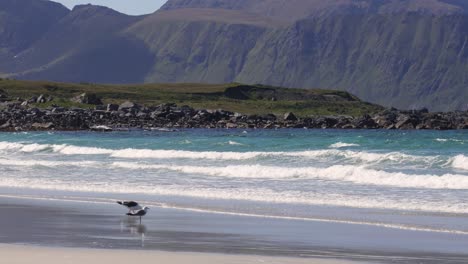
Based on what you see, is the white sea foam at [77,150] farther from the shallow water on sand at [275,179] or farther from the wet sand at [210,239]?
the wet sand at [210,239]

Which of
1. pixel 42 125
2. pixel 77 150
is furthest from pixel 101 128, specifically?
pixel 77 150

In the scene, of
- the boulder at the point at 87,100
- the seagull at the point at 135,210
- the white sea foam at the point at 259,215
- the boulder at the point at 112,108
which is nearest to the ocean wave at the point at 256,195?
the white sea foam at the point at 259,215

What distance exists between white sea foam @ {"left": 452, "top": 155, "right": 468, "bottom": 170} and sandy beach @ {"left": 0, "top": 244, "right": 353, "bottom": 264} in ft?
74.0

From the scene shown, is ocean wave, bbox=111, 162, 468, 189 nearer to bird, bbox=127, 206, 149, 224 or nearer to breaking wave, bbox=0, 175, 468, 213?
breaking wave, bbox=0, 175, 468, 213

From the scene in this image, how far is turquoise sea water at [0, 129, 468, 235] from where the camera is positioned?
25703 millimetres

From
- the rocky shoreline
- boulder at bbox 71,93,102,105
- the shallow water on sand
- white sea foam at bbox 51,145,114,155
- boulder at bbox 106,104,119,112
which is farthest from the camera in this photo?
boulder at bbox 71,93,102,105

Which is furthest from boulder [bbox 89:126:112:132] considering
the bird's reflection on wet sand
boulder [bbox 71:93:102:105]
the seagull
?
the bird's reflection on wet sand

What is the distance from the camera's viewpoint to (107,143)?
63812 mm

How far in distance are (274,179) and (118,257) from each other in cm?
1918

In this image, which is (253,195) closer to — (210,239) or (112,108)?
(210,239)

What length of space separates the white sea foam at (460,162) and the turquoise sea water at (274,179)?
53 mm

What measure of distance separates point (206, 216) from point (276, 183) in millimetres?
10156

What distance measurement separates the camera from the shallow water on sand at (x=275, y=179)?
25480 mm

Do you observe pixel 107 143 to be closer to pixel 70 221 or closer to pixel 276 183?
pixel 276 183
